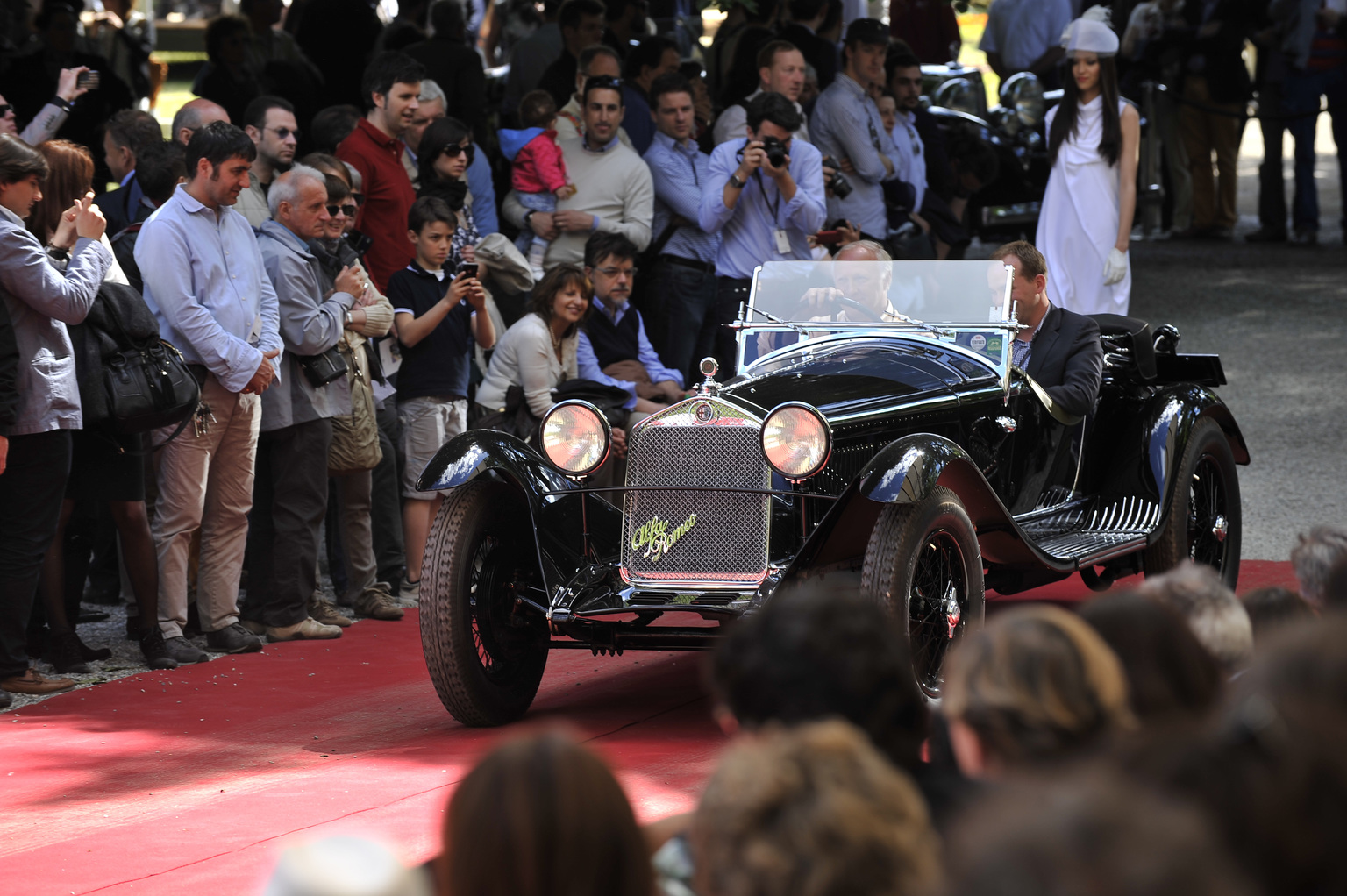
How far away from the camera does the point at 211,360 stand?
6363 mm

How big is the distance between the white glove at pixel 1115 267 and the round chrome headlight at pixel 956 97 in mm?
5600

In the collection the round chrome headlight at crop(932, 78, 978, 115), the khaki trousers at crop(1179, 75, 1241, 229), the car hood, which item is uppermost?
the round chrome headlight at crop(932, 78, 978, 115)

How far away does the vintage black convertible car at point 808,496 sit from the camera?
17.1 feet

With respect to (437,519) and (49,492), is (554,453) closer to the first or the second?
(437,519)

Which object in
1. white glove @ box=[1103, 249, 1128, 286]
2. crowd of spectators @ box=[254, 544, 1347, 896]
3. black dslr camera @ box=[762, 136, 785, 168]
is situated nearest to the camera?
crowd of spectators @ box=[254, 544, 1347, 896]

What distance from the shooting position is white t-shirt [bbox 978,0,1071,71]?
1509cm

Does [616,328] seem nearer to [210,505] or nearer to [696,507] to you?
[210,505]

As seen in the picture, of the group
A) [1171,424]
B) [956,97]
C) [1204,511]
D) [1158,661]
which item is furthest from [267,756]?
[956,97]

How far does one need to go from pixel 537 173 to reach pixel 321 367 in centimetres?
248

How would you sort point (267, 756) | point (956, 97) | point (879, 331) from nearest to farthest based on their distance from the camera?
1. point (267, 756)
2. point (879, 331)
3. point (956, 97)

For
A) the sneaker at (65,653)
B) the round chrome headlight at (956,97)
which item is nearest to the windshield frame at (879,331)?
the sneaker at (65,653)

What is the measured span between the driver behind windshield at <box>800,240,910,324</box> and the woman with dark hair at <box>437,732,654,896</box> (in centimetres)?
494

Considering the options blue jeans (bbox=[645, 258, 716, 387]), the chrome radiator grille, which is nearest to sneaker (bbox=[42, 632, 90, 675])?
the chrome radiator grille

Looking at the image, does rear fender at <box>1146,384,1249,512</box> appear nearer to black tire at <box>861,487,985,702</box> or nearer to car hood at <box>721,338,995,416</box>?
car hood at <box>721,338,995,416</box>
